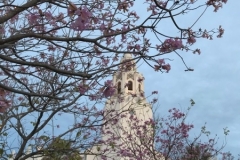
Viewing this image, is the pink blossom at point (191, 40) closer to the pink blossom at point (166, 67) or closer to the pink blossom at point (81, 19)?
the pink blossom at point (166, 67)

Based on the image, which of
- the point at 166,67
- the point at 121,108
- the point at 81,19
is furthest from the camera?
Result: the point at 121,108

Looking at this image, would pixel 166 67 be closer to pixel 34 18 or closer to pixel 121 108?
pixel 34 18

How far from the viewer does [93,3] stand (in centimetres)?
470

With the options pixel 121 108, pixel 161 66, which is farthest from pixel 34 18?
pixel 121 108

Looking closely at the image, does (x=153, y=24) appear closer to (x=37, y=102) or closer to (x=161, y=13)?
(x=161, y=13)

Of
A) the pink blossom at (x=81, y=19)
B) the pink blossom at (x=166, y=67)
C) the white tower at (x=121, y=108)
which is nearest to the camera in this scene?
the pink blossom at (x=81, y=19)

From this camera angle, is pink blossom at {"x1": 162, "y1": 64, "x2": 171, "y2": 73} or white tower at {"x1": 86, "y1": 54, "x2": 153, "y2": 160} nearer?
pink blossom at {"x1": 162, "y1": 64, "x2": 171, "y2": 73}

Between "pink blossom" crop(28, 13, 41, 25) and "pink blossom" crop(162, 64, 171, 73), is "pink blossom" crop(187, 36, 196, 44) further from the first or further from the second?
"pink blossom" crop(28, 13, 41, 25)

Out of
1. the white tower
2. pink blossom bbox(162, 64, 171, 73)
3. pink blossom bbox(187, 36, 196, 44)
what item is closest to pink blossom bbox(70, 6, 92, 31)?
the white tower

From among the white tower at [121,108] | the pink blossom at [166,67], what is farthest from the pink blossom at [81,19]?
the pink blossom at [166,67]

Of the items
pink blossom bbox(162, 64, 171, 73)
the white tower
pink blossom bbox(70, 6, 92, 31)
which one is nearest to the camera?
pink blossom bbox(70, 6, 92, 31)

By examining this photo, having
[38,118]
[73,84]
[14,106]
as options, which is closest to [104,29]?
[73,84]

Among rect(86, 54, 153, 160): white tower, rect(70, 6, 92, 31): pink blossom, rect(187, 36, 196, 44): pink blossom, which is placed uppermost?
rect(86, 54, 153, 160): white tower

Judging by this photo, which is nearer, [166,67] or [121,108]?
[166,67]
